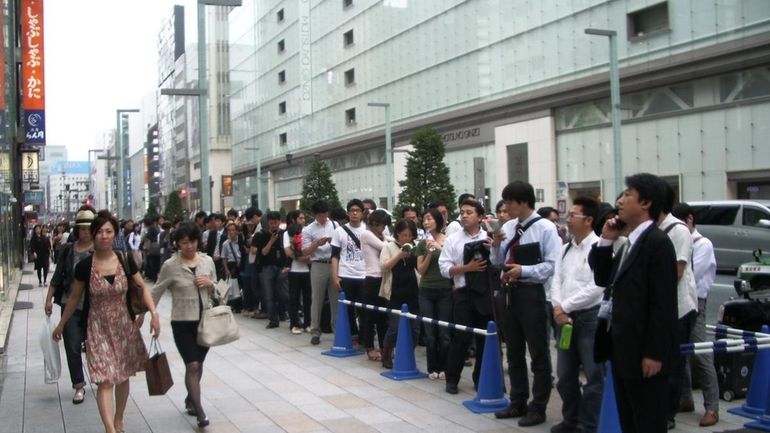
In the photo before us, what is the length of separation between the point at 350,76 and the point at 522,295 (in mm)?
50731

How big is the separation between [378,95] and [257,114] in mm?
24780

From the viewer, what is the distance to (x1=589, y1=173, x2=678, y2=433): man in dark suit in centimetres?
472

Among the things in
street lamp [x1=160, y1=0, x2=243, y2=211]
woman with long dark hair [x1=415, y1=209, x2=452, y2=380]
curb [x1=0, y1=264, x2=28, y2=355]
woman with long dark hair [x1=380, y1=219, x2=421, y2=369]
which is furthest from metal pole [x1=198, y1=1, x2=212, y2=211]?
woman with long dark hair [x1=415, y1=209, x2=452, y2=380]

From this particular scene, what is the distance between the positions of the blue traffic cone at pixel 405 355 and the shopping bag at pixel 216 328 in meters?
2.70

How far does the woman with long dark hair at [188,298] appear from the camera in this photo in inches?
293

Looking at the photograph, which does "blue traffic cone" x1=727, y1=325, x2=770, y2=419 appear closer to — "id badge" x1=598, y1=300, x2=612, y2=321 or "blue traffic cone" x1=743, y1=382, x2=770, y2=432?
"blue traffic cone" x1=743, y1=382, x2=770, y2=432

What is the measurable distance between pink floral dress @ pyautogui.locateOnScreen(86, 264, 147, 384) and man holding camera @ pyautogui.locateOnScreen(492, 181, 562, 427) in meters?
3.21

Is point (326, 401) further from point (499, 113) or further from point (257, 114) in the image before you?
point (257, 114)

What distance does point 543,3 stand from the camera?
3625cm

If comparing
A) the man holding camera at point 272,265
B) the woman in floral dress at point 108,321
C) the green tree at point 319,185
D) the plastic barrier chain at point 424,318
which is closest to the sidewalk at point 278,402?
the plastic barrier chain at point 424,318

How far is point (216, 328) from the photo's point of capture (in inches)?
291

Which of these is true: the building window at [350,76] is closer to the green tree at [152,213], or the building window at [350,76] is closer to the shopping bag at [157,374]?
the green tree at [152,213]

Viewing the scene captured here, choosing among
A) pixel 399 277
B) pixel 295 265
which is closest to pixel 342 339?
pixel 399 277

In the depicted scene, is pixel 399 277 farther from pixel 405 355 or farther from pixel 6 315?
pixel 6 315
